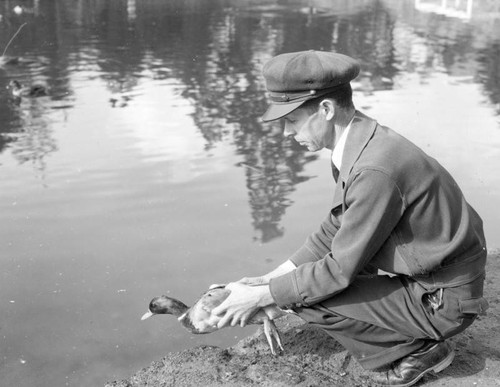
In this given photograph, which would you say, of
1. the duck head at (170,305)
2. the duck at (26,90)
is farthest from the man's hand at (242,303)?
the duck at (26,90)

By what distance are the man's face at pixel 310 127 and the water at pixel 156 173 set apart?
1.86 metres

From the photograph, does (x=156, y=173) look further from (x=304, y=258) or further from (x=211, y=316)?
(x=211, y=316)

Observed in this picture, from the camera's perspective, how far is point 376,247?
3311 millimetres

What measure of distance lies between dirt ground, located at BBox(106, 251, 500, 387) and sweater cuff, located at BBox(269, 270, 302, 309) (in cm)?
55

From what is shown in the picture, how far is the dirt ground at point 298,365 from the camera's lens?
12.5 ft

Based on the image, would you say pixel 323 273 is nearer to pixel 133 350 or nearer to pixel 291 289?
pixel 291 289

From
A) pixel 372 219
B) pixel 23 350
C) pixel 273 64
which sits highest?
pixel 273 64

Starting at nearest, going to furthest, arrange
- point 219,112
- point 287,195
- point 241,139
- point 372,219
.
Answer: point 372,219
point 287,195
point 241,139
point 219,112

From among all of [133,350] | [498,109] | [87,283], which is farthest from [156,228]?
[498,109]

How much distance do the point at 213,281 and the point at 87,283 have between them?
0.99 metres

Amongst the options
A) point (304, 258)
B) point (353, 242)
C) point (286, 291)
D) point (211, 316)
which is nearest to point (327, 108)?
point (353, 242)

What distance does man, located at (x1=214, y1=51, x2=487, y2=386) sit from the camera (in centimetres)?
325

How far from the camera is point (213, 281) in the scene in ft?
18.4

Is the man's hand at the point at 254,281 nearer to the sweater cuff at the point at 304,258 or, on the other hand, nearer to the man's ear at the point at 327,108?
the sweater cuff at the point at 304,258
